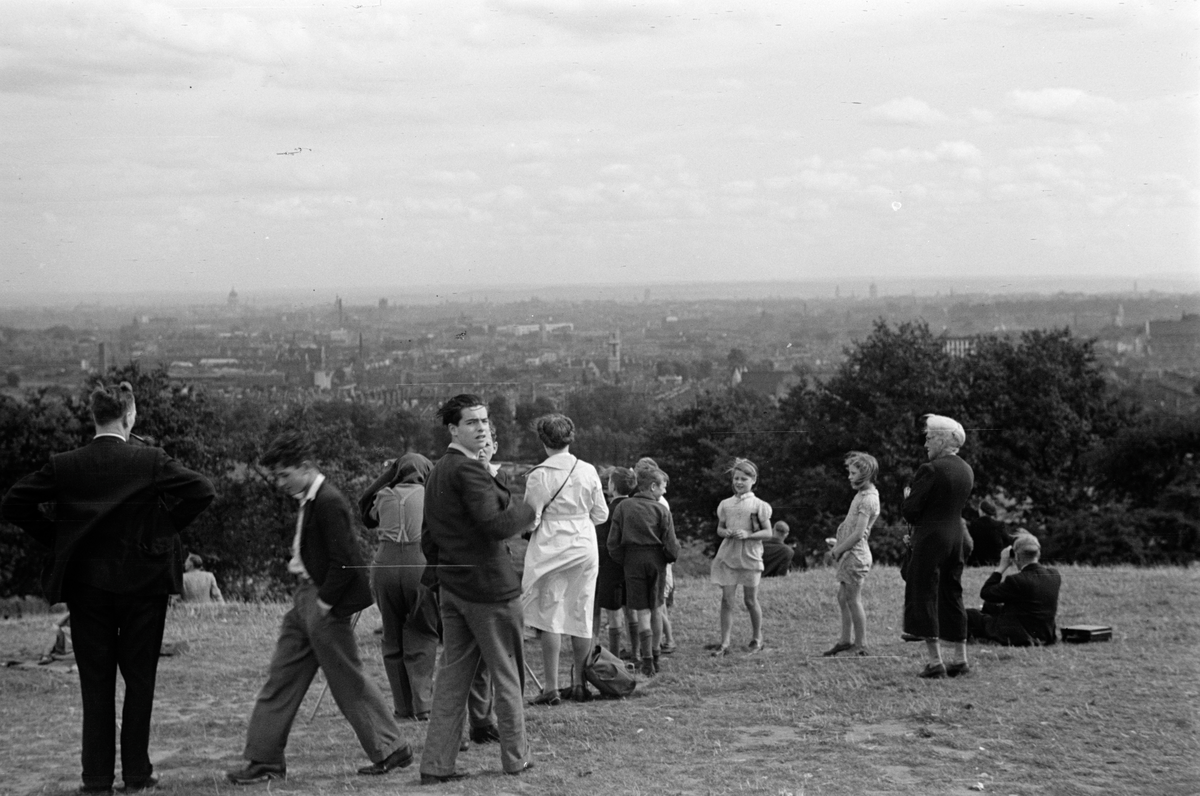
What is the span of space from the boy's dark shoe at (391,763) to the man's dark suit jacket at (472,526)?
907 millimetres

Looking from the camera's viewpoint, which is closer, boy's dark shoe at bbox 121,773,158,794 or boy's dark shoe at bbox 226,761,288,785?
boy's dark shoe at bbox 121,773,158,794

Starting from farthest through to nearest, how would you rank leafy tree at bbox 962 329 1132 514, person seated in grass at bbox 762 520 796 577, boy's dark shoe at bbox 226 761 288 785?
leafy tree at bbox 962 329 1132 514, person seated in grass at bbox 762 520 796 577, boy's dark shoe at bbox 226 761 288 785

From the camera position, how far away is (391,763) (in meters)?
6.37

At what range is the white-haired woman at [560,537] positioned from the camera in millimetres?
7621

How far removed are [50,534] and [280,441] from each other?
48.3 inches

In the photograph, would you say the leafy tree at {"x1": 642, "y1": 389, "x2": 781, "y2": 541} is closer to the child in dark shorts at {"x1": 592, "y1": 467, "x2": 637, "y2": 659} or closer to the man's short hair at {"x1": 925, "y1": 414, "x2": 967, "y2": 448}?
the child in dark shorts at {"x1": 592, "y1": 467, "x2": 637, "y2": 659}

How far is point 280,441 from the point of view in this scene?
6145 millimetres

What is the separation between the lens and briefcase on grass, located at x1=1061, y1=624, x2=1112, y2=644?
32.6 feet

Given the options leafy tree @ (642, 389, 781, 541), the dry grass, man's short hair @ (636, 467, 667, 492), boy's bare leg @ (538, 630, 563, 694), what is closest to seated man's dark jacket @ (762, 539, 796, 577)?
the dry grass

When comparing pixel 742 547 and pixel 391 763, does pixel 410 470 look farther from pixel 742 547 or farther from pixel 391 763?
pixel 742 547

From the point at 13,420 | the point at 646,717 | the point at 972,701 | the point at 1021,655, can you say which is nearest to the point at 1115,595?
the point at 1021,655

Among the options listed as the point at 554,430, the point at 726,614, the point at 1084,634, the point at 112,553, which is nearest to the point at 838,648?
the point at 726,614

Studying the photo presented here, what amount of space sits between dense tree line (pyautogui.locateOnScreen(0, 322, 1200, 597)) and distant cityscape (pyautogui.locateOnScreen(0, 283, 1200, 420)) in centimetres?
140

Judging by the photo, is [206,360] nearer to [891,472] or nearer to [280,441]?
[891,472]
